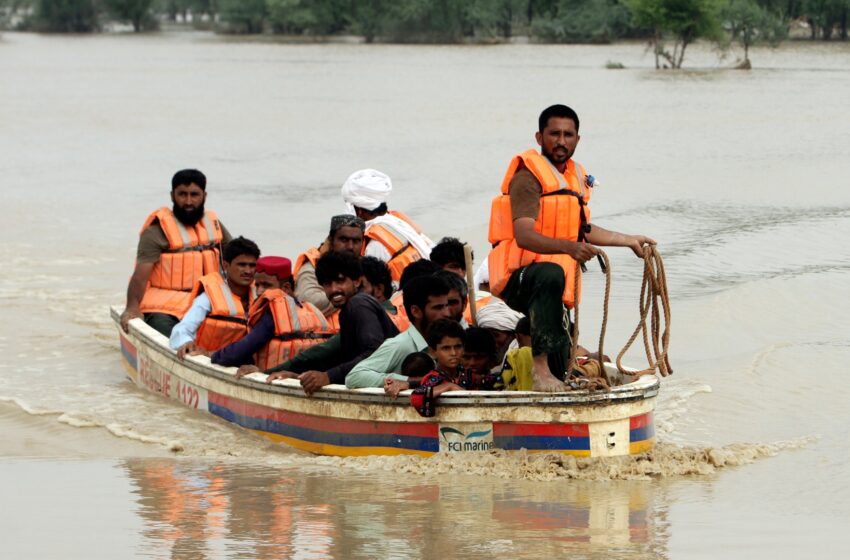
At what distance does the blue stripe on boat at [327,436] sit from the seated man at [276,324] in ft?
1.07

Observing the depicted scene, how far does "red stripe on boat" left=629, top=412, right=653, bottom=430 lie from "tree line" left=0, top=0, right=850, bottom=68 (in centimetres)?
4343

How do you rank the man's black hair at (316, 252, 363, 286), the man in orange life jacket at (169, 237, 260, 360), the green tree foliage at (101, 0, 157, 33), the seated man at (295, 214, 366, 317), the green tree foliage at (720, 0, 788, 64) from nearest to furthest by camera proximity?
the man's black hair at (316, 252, 363, 286) < the seated man at (295, 214, 366, 317) < the man in orange life jacket at (169, 237, 260, 360) < the green tree foliage at (720, 0, 788, 64) < the green tree foliage at (101, 0, 157, 33)

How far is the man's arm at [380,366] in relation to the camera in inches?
282

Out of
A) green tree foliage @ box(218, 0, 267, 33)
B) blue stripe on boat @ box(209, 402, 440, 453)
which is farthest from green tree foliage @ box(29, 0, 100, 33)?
blue stripe on boat @ box(209, 402, 440, 453)

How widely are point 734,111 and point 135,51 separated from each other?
43.6 metres

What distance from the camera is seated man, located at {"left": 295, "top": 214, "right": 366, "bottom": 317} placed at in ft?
27.0

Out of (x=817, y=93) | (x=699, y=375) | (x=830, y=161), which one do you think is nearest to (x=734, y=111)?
(x=817, y=93)

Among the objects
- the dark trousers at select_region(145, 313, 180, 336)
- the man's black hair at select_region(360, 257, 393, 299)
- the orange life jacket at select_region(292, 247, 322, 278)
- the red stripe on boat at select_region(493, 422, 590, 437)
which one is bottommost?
the dark trousers at select_region(145, 313, 180, 336)

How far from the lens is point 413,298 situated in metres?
7.04

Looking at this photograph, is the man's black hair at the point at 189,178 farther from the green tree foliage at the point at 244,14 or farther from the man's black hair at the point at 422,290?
the green tree foliage at the point at 244,14

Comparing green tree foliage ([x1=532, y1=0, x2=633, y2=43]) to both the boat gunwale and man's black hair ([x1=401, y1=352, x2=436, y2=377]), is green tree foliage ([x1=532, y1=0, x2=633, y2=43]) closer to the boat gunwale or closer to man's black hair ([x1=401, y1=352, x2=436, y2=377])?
the boat gunwale

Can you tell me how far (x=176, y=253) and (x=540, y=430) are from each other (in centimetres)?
340

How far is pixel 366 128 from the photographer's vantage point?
3122 centimetres

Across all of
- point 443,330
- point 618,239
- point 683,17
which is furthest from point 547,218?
point 683,17
